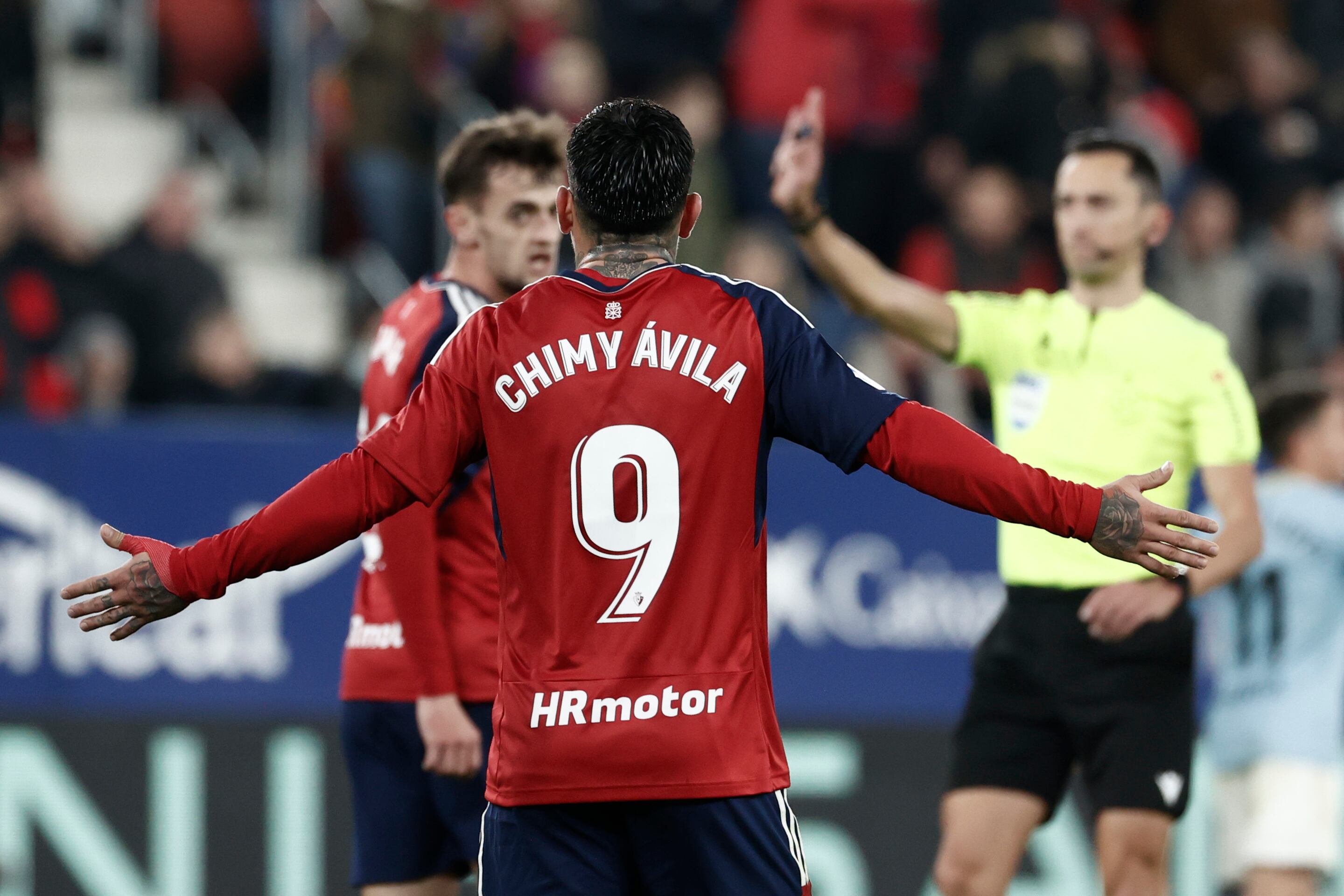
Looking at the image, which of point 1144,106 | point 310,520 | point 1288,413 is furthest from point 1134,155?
point 1144,106

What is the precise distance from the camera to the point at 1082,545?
17.3ft

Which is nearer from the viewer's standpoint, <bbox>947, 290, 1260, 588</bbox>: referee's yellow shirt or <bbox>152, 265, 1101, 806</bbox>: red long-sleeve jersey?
<bbox>152, 265, 1101, 806</bbox>: red long-sleeve jersey

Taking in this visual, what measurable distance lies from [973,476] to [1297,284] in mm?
8425

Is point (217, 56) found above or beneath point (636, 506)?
above

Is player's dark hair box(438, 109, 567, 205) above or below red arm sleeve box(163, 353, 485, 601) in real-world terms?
above

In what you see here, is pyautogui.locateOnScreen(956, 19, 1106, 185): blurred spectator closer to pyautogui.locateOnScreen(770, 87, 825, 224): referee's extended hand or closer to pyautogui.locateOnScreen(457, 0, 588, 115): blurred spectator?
pyautogui.locateOnScreen(457, 0, 588, 115): blurred spectator

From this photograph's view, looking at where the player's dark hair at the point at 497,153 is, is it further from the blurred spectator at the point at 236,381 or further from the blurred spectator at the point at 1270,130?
the blurred spectator at the point at 1270,130

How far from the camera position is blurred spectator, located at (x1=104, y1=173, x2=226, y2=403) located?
378 inches

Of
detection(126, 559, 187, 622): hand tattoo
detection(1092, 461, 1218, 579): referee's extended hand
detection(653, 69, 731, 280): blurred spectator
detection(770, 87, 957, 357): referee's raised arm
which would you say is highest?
detection(653, 69, 731, 280): blurred spectator

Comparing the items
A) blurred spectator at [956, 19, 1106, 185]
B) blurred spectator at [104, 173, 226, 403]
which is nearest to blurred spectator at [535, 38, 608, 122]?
blurred spectator at [104, 173, 226, 403]

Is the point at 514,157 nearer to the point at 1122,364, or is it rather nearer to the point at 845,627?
the point at 1122,364

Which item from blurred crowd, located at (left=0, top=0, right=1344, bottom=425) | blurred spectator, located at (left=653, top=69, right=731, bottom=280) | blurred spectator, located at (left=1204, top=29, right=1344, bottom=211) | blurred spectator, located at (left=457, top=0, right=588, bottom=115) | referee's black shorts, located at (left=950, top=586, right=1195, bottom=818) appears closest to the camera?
referee's black shorts, located at (left=950, top=586, right=1195, bottom=818)

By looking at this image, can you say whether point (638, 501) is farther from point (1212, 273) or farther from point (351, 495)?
point (1212, 273)

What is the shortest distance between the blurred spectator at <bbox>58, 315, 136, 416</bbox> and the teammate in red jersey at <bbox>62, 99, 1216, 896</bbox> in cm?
600
